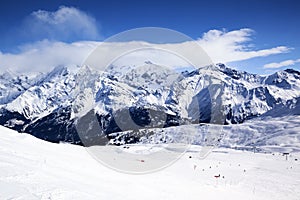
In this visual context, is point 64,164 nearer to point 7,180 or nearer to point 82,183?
point 82,183

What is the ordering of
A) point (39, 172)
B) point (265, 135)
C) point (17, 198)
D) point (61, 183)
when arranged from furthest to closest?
point (265, 135) → point (39, 172) → point (61, 183) → point (17, 198)

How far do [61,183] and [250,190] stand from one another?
18.9 m

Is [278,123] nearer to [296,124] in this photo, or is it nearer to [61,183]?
[296,124]

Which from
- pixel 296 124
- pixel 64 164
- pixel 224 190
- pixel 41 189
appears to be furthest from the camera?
pixel 296 124

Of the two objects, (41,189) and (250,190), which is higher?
(41,189)

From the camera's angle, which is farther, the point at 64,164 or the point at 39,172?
the point at 64,164

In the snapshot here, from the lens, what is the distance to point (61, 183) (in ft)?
59.9

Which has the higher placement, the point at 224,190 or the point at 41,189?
the point at 41,189

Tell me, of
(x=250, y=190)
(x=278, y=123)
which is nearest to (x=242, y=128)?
(x=278, y=123)

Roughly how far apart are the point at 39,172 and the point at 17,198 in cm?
568

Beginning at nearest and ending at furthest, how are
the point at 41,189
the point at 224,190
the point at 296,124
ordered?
the point at 41,189
the point at 224,190
the point at 296,124

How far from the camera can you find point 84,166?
87.2ft

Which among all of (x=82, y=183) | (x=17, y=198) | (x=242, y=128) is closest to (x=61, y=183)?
(x=82, y=183)

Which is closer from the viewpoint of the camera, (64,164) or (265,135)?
(64,164)
